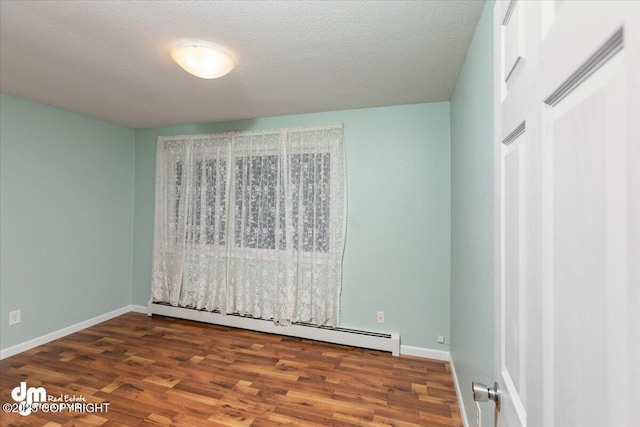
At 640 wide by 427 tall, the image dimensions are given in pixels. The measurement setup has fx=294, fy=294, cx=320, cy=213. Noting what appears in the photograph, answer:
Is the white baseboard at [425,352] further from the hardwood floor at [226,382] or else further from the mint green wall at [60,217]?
the mint green wall at [60,217]

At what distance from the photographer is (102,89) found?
8.60 feet

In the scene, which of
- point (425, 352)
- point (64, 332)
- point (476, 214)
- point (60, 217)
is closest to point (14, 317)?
point (64, 332)

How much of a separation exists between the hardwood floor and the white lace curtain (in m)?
0.46

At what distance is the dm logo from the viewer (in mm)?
2084

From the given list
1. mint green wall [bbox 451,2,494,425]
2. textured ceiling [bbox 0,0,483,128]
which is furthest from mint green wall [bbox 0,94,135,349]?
mint green wall [bbox 451,2,494,425]

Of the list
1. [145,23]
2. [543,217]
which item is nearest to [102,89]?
[145,23]

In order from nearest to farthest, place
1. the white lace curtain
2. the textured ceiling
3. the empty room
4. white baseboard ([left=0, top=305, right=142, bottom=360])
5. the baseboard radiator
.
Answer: the empty room, the textured ceiling, white baseboard ([left=0, top=305, right=142, bottom=360]), the baseboard radiator, the white lace curtain

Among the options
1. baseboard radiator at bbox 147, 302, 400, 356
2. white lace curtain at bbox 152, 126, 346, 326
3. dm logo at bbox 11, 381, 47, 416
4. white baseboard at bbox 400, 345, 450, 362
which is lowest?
dm logo at bbox 11, 381, 47, 416

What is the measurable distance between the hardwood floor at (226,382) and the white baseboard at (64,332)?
0.08 meters

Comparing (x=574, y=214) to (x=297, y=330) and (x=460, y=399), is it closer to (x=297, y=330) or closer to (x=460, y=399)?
(x=460, y=399)

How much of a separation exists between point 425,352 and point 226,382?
1867 mm

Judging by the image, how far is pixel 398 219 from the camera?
3000 mm

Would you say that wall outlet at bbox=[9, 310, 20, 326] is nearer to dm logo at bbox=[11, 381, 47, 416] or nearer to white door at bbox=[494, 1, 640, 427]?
dm logo at bbox=[11, 381, 47, 416]

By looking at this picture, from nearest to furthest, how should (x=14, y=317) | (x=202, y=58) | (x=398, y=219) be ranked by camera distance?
1. (x=202, y=58)
2. (x=14, y=317)
3. (x=398, y=219)
